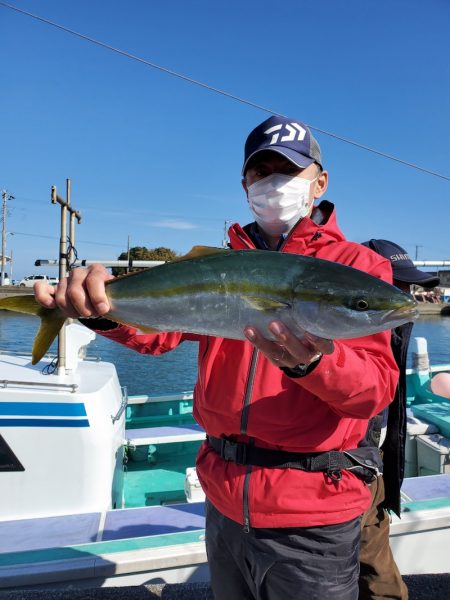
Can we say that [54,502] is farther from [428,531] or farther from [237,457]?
[428,531]

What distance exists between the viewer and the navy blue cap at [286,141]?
7.72ft

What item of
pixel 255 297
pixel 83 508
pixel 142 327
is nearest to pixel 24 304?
pixel 142 327

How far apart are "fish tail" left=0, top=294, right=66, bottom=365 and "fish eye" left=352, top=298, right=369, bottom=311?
132 cm

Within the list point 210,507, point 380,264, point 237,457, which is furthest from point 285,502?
point 380,264

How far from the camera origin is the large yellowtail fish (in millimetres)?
1713

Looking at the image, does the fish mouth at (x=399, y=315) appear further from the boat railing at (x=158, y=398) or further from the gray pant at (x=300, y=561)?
the boat railing at (x=158, y=398)

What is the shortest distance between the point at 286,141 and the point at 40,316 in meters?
1.52

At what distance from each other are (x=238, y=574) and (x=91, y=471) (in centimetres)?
269

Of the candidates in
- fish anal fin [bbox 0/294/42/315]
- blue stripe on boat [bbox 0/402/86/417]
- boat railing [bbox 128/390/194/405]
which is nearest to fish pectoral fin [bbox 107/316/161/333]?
fish anal fin [bbox 0/294/42/315]

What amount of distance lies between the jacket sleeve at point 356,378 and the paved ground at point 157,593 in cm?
227

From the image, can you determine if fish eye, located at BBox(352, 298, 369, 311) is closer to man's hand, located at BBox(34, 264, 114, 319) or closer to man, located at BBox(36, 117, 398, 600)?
man, located at BBox(36, 117, 398, 600)

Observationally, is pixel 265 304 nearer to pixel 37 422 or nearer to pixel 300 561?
pixel 300 561

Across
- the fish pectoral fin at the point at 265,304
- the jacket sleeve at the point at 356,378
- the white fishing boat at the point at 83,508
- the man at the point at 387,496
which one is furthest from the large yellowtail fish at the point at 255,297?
the white fishing boat at the point at 83,508

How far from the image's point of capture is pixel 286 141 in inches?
92.7
